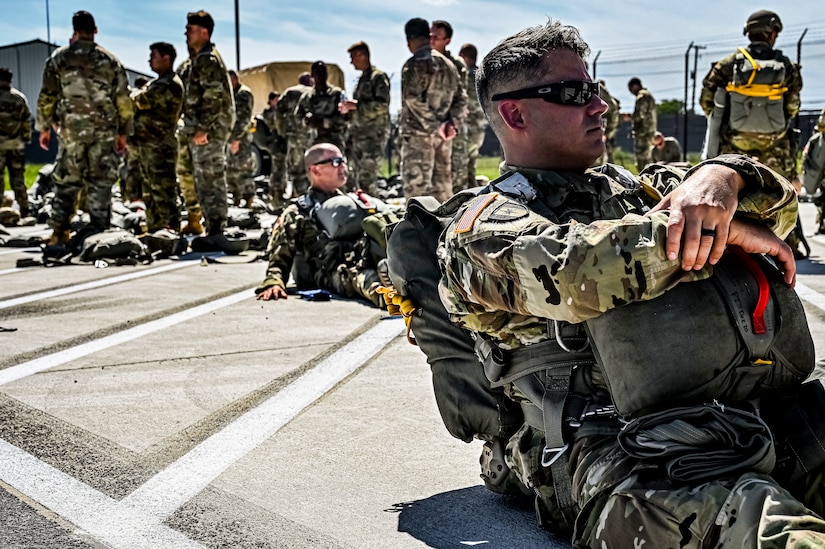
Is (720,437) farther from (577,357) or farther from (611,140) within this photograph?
(611,140)

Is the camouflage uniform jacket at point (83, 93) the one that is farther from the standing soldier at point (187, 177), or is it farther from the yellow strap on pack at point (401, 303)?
the yellow strap on pack at point (401, 303)

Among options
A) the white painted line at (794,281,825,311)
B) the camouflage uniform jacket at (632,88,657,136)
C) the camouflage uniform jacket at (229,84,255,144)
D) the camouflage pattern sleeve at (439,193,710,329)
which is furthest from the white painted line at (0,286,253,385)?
the camouflage uniform jacket at (632,88,657,136)

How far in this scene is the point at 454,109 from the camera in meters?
10.8

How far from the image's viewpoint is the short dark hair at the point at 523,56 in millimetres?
2283

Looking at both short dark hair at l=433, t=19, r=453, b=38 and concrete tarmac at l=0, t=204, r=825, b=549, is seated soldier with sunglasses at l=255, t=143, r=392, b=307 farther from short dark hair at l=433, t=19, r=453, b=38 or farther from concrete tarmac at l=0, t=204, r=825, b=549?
short dark hair at l=433, t=19, r=453, b=38

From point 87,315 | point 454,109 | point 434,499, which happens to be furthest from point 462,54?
Result: point 434,499

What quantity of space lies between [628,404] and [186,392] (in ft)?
8.06

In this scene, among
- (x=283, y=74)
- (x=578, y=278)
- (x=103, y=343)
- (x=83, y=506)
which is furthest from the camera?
(x=283, y=74)

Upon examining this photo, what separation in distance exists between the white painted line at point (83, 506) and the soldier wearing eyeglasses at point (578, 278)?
882 mm

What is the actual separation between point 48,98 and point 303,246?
4508 mm

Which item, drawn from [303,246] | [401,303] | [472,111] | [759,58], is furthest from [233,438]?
[472,111]

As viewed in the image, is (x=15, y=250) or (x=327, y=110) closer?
(x=15, y=250)

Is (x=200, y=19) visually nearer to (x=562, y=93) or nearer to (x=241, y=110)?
(x=241, y=110)

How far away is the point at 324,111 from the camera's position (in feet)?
42.0
